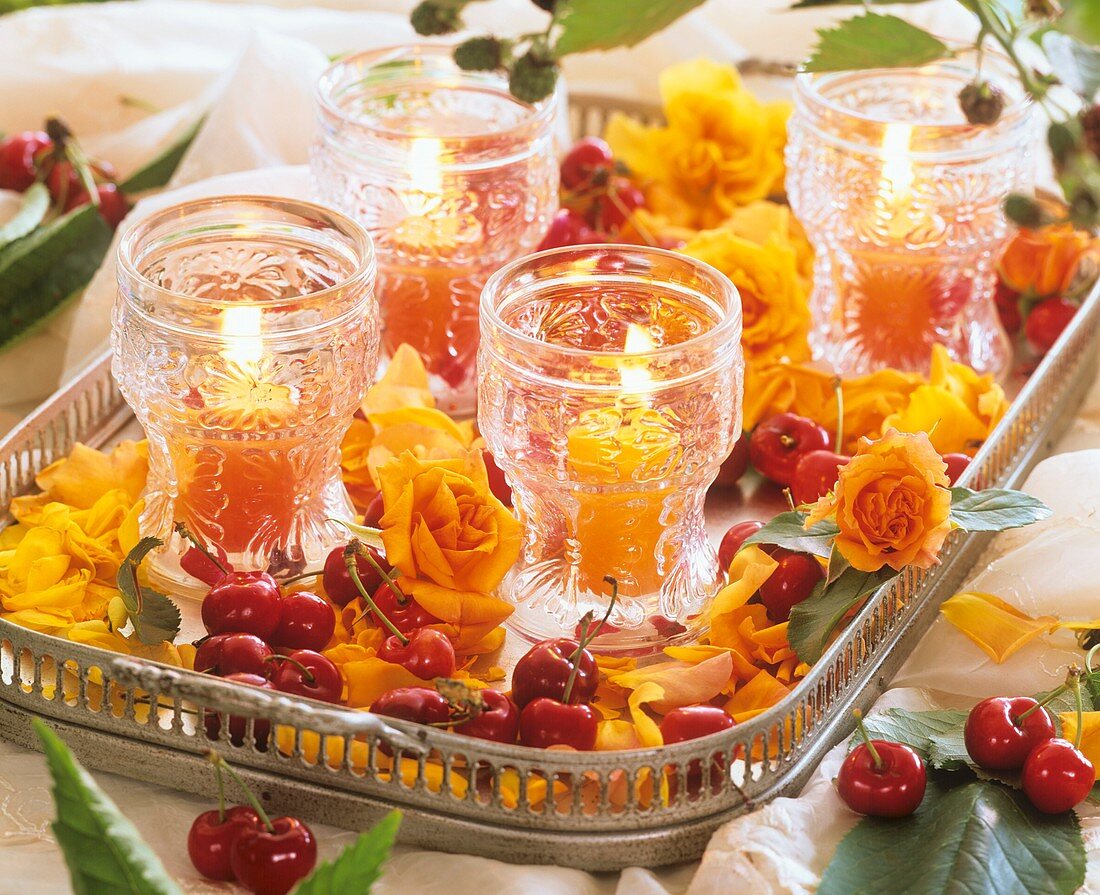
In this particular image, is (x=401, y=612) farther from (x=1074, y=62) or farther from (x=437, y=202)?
(x=1074, y=62)

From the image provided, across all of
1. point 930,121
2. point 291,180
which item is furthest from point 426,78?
point 930,121

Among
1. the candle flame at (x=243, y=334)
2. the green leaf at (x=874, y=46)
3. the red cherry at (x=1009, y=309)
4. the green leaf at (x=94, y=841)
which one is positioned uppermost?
the green leaf at (x=874, y=46)

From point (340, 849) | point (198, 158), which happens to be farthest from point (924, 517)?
point (198, 158)

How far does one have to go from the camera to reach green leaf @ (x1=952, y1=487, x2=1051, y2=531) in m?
0.70

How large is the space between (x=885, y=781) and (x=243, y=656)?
0.89 feet

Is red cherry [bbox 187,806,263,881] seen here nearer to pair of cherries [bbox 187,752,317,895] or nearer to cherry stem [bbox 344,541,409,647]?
pair of cherries [bbox 187,752,317,895]

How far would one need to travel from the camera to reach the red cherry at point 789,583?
2.31ft

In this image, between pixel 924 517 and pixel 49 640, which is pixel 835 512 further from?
pixel 49 640

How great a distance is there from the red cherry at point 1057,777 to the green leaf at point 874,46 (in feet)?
1.08

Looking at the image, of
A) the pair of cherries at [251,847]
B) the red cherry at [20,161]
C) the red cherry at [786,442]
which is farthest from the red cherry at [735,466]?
the red cherry at [20,161]

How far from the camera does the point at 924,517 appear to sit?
2.17 ft

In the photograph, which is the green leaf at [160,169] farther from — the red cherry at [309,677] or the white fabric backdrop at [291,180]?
the red cherry at [309,677]

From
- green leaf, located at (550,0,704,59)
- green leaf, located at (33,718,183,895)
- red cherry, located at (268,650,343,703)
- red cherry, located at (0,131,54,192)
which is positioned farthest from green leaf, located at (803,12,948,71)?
red cherry, located at (0,131,54,192)

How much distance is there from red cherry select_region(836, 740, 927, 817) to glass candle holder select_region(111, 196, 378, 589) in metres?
0.29
